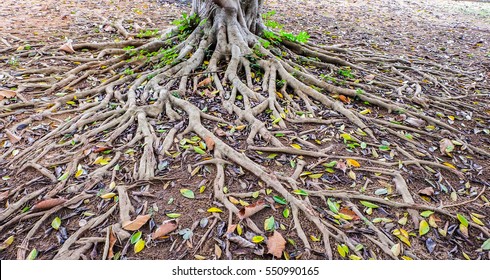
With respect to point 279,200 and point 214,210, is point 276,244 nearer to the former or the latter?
point 279,200

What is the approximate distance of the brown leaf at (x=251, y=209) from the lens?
7.01 feet

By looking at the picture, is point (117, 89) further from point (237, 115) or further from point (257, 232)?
point (257, 232)

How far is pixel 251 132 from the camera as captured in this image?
288cm

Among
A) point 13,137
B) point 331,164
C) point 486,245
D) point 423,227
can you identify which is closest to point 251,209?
point 331,164

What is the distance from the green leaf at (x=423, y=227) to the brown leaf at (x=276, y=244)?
1010 millimetres

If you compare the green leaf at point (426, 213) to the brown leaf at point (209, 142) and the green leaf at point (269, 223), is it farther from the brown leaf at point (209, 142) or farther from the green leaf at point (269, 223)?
the brown leaf at point (209, 142)

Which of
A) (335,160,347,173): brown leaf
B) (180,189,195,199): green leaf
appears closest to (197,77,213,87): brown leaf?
(180,189,195,199): green leaf

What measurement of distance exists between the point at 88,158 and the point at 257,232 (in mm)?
1668

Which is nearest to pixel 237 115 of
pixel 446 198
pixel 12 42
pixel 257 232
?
pixel 257 232

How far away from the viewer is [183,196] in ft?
7.55

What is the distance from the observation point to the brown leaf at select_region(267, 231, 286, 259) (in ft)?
6.30

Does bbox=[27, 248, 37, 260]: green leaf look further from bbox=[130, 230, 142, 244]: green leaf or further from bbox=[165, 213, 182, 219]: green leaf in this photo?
bbox=[165, 213, 182, 219]: green leaf

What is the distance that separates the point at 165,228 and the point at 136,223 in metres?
0.21

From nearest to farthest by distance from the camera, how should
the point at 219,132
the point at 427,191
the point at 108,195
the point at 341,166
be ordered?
1. the point at 108,195
2. the point at 427,191
3. the point at 341,166
4. the point at 219,132
